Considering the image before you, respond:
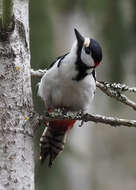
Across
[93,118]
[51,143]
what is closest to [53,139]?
[51,143]

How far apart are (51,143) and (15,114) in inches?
34.8

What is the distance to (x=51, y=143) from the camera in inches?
126

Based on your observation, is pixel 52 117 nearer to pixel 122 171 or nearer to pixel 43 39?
pixel 43 39

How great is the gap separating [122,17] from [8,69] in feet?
6.51

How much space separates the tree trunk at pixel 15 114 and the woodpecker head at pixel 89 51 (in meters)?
0.49

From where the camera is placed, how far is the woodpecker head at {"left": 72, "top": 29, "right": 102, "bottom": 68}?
2.84m

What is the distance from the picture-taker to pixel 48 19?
12.6 feet

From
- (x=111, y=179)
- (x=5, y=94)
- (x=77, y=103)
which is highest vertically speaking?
(x=5, y=94)

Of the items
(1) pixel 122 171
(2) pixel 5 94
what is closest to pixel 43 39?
(2) pixel 5 94

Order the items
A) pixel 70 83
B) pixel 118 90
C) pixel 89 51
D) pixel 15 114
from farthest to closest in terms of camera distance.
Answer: pixel 70 83 < pixel 89 51 < pixel 118 90 < pixel 15 114

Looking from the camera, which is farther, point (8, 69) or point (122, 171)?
point (122, 171)

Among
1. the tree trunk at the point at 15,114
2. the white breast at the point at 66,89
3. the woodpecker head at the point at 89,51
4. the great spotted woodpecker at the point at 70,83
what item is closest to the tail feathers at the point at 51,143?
the great spotted woodpecker at the point at 70,83

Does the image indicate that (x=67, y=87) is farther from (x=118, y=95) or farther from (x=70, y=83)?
(x=118, y=95)

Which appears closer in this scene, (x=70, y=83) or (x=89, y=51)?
(x=89, y=51)
